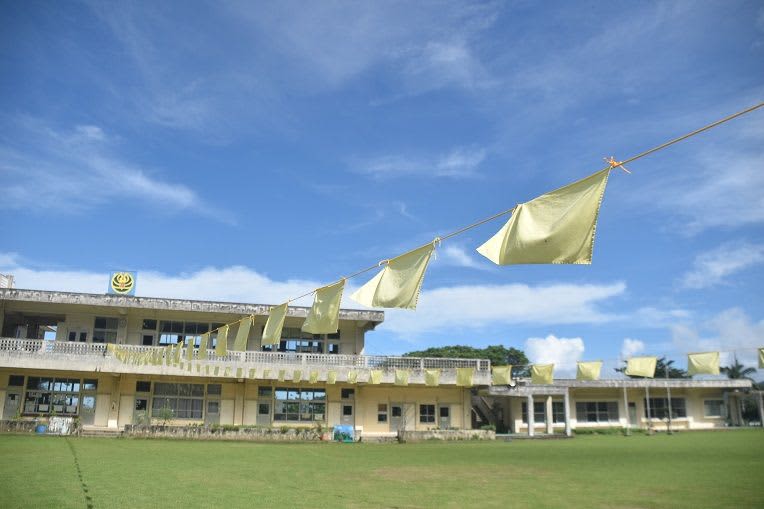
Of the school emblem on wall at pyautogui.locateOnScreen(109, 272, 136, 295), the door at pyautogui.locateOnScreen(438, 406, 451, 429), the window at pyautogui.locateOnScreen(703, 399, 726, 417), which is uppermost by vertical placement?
the school emblem on wall at pyautogui.locateOnScreen(109, 272, 136, 295)

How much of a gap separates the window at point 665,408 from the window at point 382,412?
63.7 feet

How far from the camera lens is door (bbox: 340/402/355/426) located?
33062 mm

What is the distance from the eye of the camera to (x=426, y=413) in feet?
112

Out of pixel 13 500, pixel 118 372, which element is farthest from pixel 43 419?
pixel 13 500

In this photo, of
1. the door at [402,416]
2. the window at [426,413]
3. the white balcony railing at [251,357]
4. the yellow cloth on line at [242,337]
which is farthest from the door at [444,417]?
the yellow cloth on line at [242,337]

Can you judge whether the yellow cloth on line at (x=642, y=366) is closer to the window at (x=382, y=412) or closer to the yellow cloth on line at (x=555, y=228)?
the window at (x=382, y=412)

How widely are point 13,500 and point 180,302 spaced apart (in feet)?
76.5

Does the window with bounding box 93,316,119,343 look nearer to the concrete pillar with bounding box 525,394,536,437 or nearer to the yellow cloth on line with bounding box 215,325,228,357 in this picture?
the yellow cloth on line with bounding box 215,325,228,357

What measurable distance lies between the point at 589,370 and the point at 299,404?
48.9 ft

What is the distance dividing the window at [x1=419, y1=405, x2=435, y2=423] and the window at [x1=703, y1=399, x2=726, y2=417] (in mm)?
20801

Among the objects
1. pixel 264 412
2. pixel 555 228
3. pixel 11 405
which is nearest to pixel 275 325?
pixel 555 228

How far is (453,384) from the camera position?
32.6 m

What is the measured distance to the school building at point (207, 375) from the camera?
3009 cm

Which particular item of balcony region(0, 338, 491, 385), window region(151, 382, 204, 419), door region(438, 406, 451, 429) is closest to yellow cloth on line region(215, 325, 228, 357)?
balcony region(0, 338, 491, 385)
